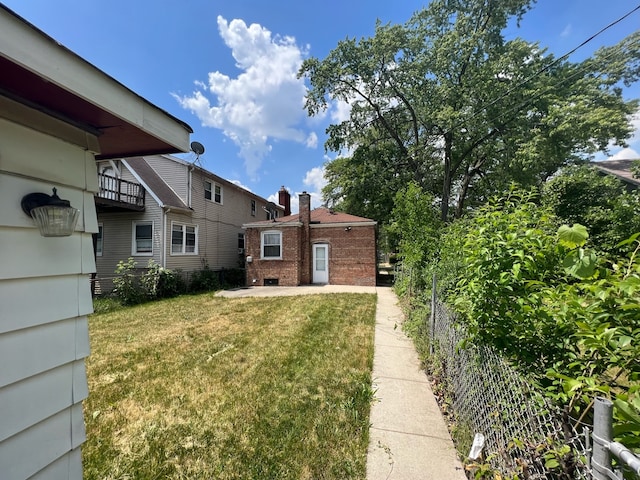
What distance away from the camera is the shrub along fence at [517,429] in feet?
3.31

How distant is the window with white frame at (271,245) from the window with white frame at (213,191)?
→ 11.4ft

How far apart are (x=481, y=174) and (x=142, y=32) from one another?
60.9 ft

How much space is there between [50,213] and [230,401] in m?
2.78

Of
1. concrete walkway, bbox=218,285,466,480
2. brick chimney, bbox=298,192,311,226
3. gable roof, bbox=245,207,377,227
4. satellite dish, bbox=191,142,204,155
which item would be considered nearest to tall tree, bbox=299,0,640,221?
gable roof, bbox=245,207,377,227

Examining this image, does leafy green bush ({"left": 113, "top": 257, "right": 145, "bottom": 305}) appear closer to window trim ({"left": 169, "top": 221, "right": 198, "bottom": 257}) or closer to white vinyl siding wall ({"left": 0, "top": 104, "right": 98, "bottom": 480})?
window trim ({"left": 169, "top": 221, "right": 198, "bottom": 257})

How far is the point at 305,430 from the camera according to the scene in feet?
9.12

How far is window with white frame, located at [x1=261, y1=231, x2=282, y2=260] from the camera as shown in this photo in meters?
14.1

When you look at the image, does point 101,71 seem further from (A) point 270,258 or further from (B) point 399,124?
(B) point 399,124

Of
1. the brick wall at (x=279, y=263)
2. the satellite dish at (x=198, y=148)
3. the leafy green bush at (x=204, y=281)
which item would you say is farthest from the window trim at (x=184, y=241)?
the satellite dish at (x=198, y=148)

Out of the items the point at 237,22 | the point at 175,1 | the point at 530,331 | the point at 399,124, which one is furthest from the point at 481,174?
the point at 530,331

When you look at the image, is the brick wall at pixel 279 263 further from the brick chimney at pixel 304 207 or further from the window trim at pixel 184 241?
the window trim at pixel 184 241

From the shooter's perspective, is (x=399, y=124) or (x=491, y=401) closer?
(x=491, y=401)

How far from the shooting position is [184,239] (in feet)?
42.9

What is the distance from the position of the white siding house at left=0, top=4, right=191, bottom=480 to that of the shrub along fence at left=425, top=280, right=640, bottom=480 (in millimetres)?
2516
